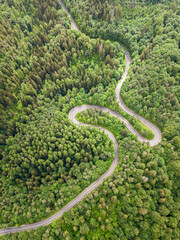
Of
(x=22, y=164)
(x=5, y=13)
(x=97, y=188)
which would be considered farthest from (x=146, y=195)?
(x=5, y=13)

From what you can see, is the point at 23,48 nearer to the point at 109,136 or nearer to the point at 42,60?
the point at 42,60

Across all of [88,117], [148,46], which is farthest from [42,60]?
[148,46]

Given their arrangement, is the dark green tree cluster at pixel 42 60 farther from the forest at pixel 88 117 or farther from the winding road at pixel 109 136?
the winding road at pixel 109 136

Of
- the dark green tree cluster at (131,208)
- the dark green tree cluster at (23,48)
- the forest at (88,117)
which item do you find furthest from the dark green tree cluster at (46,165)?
the dark green tree cluster at (23,48)

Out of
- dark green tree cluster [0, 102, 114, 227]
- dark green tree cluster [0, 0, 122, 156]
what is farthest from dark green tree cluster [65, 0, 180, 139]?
dark green tree cluster [0, 102, 114, 227]

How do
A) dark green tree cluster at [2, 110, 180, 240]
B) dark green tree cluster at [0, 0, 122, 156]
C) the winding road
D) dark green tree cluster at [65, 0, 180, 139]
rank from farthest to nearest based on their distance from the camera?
dark green tree cluster at [0, 0, 122, 156] → dark green tree cluster at [65, 0, 180, 139] → the winding road → dark green tree cluster at [2, 110, 180, 240]

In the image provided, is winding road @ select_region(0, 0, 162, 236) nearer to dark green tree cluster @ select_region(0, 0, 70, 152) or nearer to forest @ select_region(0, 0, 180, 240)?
forest @ select_region(0, 0, 180, 240)

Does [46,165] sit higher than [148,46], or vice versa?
[148,46]

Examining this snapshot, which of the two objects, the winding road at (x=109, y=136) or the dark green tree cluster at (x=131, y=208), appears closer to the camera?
the dark green tree cluster at (x=131, y=208)

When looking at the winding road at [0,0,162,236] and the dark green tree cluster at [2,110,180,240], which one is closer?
the dark green tree cluster at [2,110,180,240]
